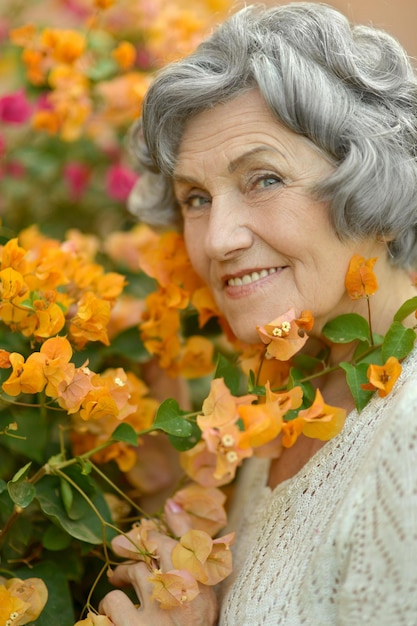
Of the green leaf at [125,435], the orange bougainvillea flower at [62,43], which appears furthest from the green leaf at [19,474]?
the orange bougainvillea flower at [62,43]

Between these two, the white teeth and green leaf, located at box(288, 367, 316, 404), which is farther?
the white teeth

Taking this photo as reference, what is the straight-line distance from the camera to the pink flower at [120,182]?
1679mm

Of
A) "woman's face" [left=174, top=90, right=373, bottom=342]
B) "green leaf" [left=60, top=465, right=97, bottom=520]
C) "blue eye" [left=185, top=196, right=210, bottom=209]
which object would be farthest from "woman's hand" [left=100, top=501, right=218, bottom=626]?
"blue eye" [left=185, top=196, right=210, bottom=209]

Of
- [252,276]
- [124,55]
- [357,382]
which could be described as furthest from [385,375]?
[124,55]

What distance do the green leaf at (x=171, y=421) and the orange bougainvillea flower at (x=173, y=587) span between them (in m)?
0.17

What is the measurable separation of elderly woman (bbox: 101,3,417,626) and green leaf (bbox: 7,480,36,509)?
202mm

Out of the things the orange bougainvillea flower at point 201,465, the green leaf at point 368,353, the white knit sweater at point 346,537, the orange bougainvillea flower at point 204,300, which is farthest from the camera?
the orange bougainvillea flower at point 204,300

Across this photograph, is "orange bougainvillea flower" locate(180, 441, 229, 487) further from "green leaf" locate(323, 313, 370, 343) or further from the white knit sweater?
"green leaf" locate(323, 313, 370, 343)

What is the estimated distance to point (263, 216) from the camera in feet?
3.51

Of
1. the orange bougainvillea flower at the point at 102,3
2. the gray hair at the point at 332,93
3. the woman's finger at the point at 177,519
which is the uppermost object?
the gray hair at the point at 332,93

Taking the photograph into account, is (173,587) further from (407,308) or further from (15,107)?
(15,107)

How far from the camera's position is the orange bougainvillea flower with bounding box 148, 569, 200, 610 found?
937 millimetres

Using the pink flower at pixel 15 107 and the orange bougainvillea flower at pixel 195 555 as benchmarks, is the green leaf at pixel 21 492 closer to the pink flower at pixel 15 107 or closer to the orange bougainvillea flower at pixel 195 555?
the orange bougainvillea flower at pixel 195 555

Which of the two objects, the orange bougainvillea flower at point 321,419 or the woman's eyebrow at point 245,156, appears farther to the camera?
the woman's eyebrow at point 245,156
